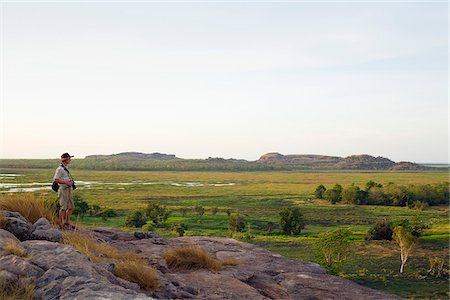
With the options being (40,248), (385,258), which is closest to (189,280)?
(40,248)

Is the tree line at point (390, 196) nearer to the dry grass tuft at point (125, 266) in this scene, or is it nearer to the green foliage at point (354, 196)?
the green foliage at point (354, 196)

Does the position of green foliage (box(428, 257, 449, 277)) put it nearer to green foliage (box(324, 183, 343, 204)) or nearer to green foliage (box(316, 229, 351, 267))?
green foliage (box(316, 229, 351, 267))

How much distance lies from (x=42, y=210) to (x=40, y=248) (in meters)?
4.28

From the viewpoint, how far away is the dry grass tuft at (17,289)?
707cm

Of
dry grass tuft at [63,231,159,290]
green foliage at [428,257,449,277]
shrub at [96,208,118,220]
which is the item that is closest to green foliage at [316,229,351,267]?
green foliage at [428,257,449,277]

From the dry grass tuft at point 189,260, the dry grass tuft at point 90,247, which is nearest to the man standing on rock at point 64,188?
the dry grass tuft at point 90,247

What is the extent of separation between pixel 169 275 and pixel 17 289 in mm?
3865

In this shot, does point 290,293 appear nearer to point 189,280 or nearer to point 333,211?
point 189,280

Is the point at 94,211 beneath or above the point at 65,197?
beneath

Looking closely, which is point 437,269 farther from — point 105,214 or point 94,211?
point 94,211

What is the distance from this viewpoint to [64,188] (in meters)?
13.0

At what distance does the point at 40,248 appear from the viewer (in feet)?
29.4

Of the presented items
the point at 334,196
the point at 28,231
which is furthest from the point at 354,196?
the point at 28,231

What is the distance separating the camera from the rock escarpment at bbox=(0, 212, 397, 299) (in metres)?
7.59
